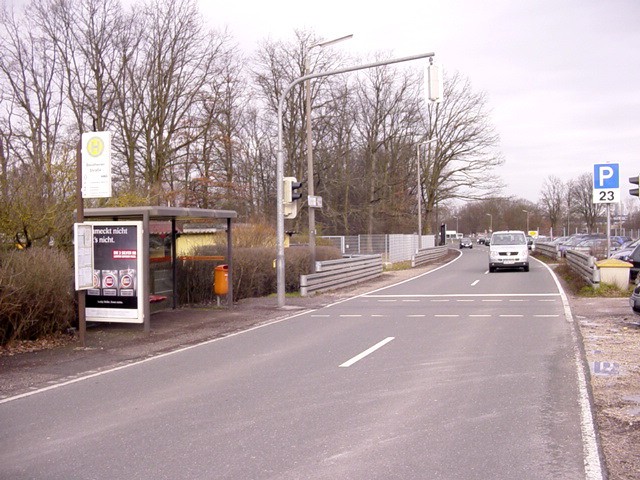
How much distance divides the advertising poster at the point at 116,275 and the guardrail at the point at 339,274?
28.3 ft

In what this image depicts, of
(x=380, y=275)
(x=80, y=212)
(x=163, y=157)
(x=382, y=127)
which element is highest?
(x=382, y=127)

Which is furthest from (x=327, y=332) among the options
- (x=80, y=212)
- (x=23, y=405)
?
(x=23, y=405)

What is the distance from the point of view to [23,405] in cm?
746

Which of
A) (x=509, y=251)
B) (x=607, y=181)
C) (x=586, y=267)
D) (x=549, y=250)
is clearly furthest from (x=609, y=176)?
(x=549, y=250)

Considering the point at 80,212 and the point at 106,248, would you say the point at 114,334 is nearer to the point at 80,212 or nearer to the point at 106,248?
the point at 106,248

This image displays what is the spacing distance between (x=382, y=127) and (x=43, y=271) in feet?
155

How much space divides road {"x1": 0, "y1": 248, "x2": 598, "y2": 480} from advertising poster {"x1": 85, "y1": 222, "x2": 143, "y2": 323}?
2.20 m

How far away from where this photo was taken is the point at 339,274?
24297 mm

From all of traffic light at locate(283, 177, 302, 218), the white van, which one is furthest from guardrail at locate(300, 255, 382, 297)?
the white van

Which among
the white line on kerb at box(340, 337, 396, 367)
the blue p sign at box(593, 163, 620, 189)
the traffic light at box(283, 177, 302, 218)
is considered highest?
the blue p sign at box(593, 163, 620, 189)

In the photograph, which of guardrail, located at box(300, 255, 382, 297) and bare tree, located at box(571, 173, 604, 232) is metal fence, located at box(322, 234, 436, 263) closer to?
guardrail, located at box(300, 255, 382, 297)

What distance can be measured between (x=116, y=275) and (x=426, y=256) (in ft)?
111

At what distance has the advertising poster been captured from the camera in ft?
41.9

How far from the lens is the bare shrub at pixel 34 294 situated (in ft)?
35.4
